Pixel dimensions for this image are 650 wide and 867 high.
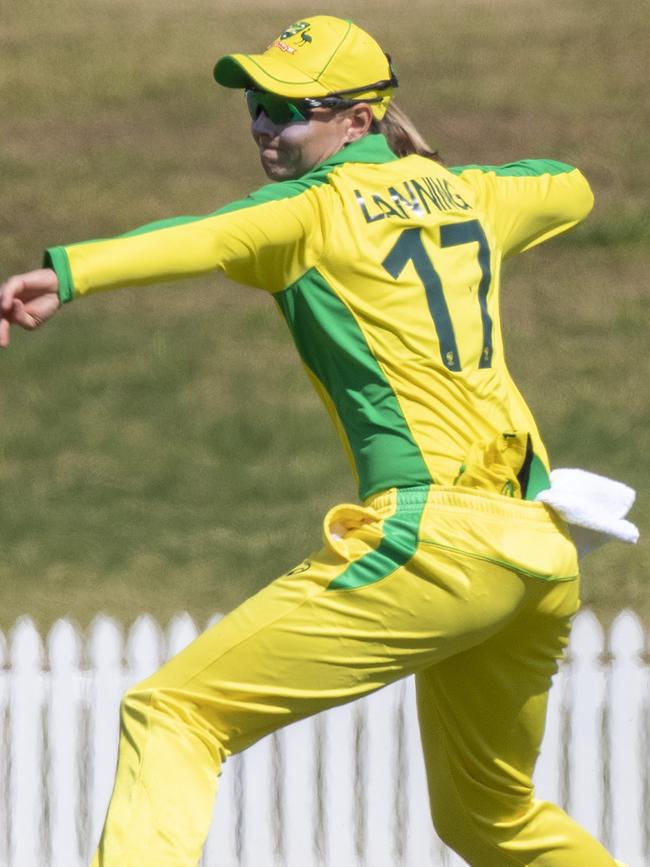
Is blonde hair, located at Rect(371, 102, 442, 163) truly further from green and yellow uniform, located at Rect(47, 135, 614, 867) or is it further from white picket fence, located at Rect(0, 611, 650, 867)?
white picket fence, located at Rect(0, 611, 650, 867)

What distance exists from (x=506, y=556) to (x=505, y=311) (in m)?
7.67

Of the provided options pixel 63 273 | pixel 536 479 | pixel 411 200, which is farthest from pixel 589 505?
pixel 63 273

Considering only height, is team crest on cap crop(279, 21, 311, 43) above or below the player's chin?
above

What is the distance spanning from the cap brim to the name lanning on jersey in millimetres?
258

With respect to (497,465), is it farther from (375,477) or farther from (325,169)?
(325,169)

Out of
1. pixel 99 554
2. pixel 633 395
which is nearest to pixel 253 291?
pixel 633 395

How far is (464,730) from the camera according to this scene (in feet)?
14.1

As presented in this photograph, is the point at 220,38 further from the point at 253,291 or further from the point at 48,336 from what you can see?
the point at 48,336

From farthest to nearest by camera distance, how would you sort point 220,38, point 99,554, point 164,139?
point 220,38, point 164,139, point 99,554

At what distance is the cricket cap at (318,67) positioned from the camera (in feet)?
13.6

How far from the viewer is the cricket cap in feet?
13.6

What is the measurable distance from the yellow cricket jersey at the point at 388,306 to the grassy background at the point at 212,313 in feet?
14.2

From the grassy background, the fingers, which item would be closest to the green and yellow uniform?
the fingers

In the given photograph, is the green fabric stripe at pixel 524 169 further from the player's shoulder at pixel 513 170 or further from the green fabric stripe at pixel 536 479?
the green fabric stripe at pixel 536 479
